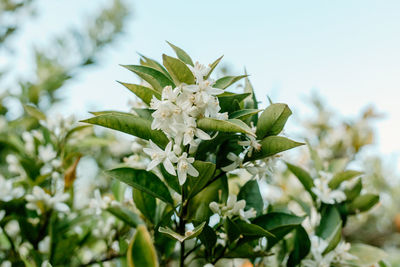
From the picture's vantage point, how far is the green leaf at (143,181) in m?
0.92

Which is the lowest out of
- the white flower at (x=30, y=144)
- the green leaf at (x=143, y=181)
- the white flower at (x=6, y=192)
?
the white flower at (x=6, y=192)

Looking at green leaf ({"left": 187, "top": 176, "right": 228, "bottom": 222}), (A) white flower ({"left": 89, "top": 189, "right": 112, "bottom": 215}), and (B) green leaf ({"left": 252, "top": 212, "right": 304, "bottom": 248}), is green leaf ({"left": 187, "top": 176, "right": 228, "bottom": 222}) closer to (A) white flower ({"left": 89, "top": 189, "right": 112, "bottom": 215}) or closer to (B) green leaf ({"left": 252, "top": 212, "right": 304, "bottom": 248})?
(B) green leaf ({"left": 252, "top": 212, "right": 304, "bottom": 248})

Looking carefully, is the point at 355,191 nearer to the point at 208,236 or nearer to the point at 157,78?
the point at 208,236

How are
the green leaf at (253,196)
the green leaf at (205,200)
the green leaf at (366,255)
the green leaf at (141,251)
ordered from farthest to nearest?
1. the green leaf at (366,255)
2. the green leaf at (253,196)
3. the green leaf at (205,200)
4. the green leaf at (141,251)

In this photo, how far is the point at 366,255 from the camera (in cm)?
122

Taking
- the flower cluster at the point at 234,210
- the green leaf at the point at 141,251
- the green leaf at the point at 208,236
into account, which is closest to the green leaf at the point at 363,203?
the flower cluster at the point at 234,210

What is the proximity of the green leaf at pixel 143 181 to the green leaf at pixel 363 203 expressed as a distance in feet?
2.80

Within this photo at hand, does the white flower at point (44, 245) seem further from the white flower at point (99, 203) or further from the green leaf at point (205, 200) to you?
the green leaf at point (205, 200)

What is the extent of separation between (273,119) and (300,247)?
1.78 ft

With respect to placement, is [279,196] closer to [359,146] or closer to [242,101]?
[359,146]

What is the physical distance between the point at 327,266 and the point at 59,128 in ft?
4.31

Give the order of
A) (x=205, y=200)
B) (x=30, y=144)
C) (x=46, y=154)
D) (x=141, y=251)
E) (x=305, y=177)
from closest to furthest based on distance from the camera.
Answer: (x=141, y=251) → (x=205, y=200) → (x=305, y=177) → (x=46, y=154) → (x=30, y=144)

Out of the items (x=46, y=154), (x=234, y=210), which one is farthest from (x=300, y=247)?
(x=46, y=154)

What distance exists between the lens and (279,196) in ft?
9.10
